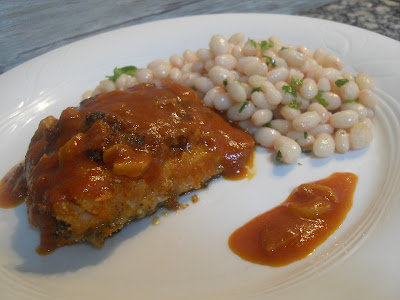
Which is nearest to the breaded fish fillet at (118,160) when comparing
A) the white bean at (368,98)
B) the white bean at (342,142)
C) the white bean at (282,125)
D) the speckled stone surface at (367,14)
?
the white bean at (282,125)

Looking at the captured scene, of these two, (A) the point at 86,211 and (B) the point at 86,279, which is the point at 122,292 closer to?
(B) the point at 86,279

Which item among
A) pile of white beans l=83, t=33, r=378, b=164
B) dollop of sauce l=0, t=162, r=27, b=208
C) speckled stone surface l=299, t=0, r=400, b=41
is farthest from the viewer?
speckled stone surface l=299, t=0, r=400, b=41

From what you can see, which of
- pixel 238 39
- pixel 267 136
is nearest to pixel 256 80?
pixel 267 136

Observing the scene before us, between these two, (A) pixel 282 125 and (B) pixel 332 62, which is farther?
(B) pixel 332 62

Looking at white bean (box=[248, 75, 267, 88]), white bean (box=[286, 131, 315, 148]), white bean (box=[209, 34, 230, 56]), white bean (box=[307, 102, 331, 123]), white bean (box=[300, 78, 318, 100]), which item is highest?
white bean (box=[209, 34, 230, 56])

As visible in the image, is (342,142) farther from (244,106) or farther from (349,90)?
(244,106)

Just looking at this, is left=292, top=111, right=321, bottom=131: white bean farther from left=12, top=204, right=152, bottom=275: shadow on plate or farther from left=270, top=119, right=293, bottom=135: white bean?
left=12, top=204, right=152, bottom=275: shadow on plate

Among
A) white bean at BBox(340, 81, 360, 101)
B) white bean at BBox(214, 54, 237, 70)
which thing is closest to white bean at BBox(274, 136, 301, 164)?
white bean at BBox(340, 81, 360, 101)
